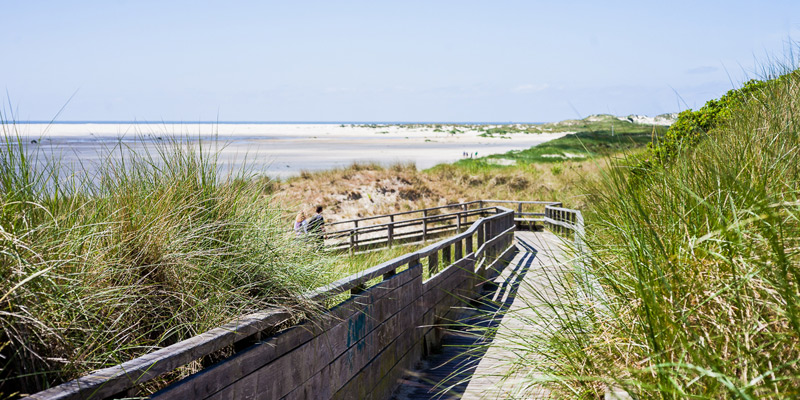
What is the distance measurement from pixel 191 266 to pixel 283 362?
834 mm

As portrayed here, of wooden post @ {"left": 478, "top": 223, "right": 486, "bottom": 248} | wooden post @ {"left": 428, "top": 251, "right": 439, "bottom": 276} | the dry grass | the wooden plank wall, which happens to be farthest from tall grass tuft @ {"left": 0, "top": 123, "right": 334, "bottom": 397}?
the dry grass

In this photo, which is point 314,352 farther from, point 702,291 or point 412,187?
point 412,187

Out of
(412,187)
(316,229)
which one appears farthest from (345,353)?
(412,187)

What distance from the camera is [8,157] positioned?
3023 millimetres

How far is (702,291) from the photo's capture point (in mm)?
2537

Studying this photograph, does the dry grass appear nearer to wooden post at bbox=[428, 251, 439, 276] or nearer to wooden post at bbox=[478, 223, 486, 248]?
wooden post at bbox=[478, 223, 486, 248]

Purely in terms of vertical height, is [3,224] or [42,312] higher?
[3,224]

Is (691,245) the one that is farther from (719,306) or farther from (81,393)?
(81,393)

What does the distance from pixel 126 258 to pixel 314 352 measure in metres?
1.45

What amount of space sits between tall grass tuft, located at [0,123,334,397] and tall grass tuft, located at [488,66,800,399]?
1.60m

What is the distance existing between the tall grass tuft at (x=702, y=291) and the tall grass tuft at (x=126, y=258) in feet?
5.26

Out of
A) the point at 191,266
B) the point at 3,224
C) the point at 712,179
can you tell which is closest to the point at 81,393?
the point at 3,224

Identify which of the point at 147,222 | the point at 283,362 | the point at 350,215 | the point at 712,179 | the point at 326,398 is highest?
the point at 712,179

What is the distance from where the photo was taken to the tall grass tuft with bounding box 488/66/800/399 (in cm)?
210
